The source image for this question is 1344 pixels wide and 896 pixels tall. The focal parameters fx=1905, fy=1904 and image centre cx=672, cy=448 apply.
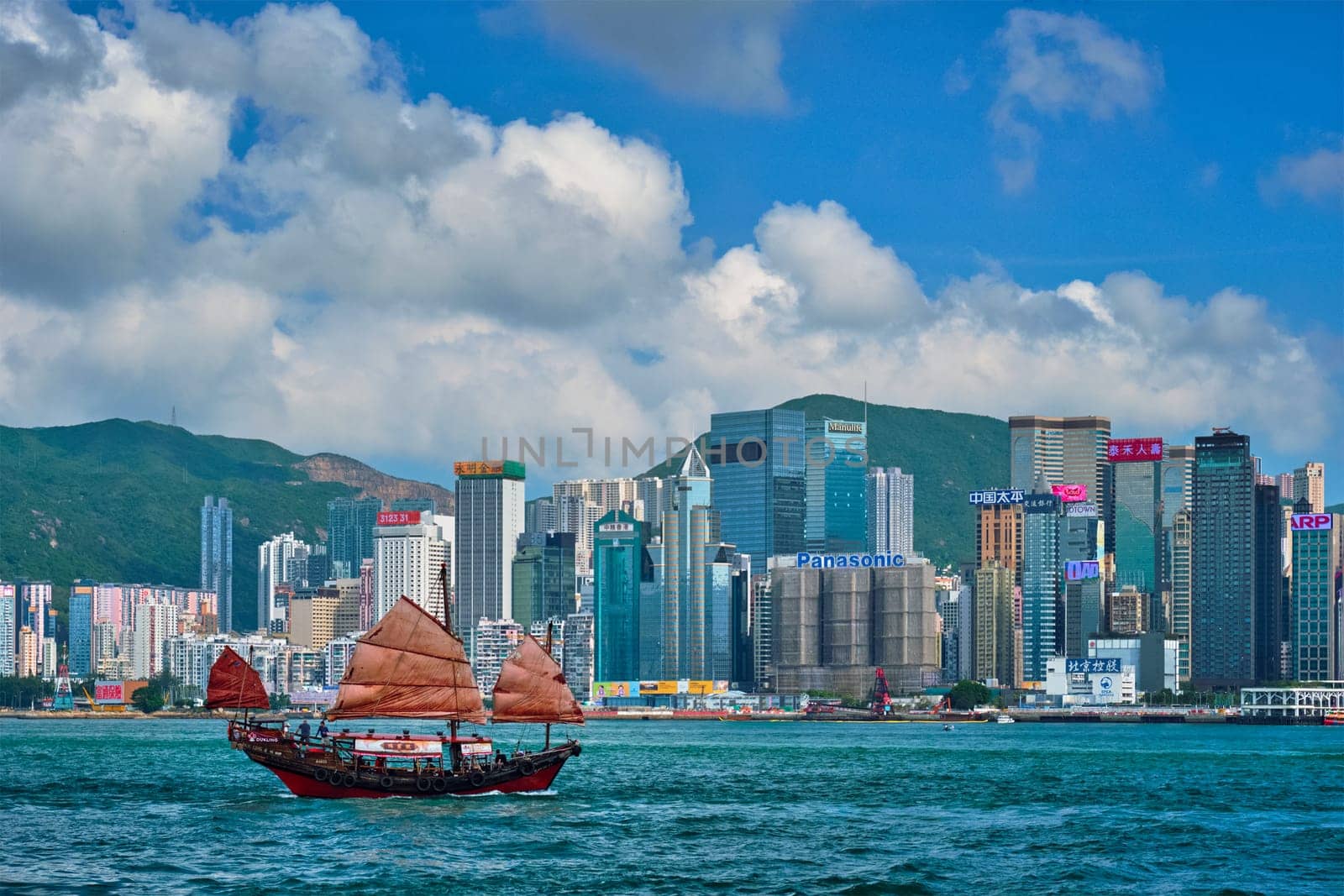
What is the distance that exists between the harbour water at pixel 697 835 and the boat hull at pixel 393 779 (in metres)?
0.90

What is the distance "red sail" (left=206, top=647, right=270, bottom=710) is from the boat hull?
1287 centimetres

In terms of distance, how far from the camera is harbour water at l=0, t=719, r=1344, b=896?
6831 centimetres

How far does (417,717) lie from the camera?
9962 cm

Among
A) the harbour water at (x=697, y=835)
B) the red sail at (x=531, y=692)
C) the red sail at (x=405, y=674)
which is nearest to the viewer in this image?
the harbour water at (x=697, y=835)

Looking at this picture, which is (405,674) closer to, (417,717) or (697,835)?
(417,717)

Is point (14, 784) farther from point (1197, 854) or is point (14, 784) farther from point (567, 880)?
point (1197, 854)

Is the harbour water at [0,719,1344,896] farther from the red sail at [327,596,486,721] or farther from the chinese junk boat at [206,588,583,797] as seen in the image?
the red sail at [327,596,486,721]

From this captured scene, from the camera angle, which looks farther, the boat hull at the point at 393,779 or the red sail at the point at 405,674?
the red sail at the point at 405,674

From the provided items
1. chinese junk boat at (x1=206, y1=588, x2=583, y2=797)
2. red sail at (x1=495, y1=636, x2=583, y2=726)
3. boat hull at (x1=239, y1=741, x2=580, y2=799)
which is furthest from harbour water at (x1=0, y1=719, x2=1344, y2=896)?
red sail at (x1=495, y1=636, x2=583, y2=726)

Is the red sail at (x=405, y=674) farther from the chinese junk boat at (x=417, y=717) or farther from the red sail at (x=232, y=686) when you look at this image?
the red sail at (x=232, y=686)

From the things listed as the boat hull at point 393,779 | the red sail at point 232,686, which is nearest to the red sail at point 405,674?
the boat hull at point 393,779

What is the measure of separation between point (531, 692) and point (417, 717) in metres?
6.15

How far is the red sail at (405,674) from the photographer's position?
322 feet

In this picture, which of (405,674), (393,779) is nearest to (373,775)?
(393,779)
